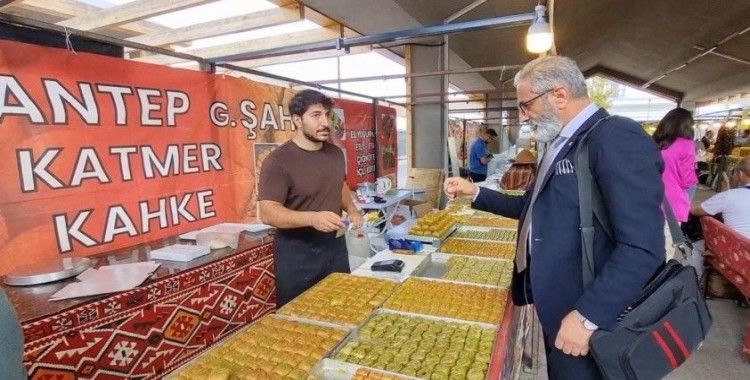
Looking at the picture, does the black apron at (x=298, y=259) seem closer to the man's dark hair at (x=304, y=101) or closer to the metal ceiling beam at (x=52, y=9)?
the man's dark hair at (x=304, y=101)

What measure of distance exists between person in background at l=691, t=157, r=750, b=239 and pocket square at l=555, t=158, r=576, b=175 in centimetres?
338

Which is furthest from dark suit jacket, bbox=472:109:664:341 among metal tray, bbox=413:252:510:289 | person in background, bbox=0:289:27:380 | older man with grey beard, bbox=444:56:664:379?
person in background, bbox=0:289:27:380

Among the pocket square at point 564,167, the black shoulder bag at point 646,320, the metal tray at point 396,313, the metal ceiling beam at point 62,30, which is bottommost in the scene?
the metal tray at point 396,313

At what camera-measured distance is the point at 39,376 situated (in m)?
2.01

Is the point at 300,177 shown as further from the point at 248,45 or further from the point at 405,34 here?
the point at 248,45

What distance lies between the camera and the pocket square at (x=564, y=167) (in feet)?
5.02

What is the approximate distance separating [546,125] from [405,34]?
1.64 m

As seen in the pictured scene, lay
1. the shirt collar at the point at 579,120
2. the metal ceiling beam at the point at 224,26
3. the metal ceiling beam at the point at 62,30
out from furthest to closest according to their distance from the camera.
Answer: the metal ceiling beam at the point at 224,26 → the metal ceiling beam at the point at 62,30 → the shirt collar at the point at 579,120

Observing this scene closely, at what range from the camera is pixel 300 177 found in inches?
99.2

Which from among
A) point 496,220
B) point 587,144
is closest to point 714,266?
point 496,220

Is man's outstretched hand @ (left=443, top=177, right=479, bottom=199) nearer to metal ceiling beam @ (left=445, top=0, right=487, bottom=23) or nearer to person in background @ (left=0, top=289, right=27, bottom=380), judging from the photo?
person in background @ (left=0, top=289, right=27, bottom=380)

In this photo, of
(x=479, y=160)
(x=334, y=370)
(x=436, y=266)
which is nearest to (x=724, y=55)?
(x=479, y=160)

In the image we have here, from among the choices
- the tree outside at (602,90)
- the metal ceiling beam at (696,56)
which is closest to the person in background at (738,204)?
the metal ceiling beam at (696,56)

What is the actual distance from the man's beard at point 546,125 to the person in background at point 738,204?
10.7ft
